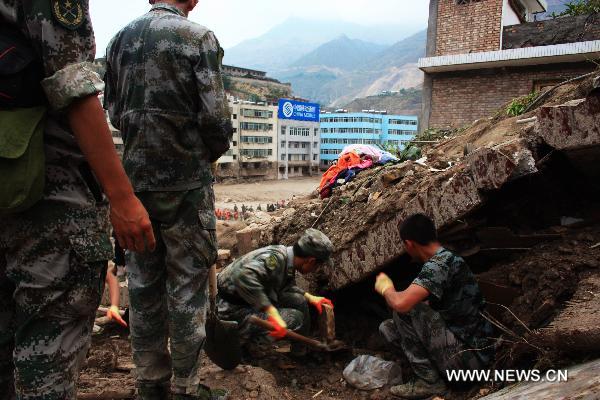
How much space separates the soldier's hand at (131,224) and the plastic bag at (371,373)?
79.9 inches

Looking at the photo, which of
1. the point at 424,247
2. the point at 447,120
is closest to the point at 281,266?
the point at 424,247

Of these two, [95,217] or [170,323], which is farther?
[170,323]

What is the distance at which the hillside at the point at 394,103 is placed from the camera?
91375mm

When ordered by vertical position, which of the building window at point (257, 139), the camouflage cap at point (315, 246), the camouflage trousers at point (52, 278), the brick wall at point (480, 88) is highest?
the brick wall at point (480, 88)

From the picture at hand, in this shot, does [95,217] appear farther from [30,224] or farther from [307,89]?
[307,89]

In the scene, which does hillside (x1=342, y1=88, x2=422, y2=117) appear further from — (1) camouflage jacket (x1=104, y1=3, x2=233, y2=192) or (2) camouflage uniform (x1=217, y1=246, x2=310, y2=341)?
(1) camouflage jacket (x1=104, y1=3, x2=233, y2=192)

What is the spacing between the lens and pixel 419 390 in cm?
275

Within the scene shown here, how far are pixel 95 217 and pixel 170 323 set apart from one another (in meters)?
0.93

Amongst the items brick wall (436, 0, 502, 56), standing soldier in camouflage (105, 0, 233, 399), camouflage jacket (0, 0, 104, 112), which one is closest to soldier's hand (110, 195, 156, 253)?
camouflage jacket (0, 0, 104, 112)

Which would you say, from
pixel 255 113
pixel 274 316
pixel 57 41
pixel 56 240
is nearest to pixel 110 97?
pixel 57 41

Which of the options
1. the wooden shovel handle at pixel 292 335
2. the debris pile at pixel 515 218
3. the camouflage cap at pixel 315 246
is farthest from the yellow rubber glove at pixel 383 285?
the wooden shovel handle at pixel 292 335

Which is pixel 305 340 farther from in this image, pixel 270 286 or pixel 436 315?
pixel 436 315

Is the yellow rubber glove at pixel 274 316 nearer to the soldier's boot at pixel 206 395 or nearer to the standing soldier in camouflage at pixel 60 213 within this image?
the soldier's boot at pixel 206 395

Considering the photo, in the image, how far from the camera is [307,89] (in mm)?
176750
